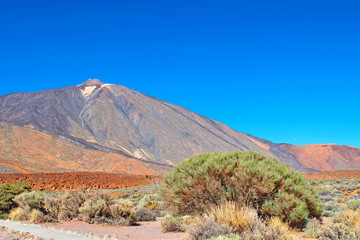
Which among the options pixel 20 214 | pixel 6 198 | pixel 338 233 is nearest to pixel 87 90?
pixel 6 198

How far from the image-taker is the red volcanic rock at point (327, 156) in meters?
140

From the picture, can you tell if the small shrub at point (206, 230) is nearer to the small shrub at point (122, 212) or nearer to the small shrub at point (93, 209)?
the small shrub at point (122, 212)

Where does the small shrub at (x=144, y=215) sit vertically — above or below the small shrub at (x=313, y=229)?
below

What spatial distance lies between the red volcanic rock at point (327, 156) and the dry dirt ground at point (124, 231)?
140 meters

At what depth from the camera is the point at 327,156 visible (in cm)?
14900

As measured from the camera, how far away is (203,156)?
37.1 feet

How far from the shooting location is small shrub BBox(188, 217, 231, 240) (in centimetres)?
683

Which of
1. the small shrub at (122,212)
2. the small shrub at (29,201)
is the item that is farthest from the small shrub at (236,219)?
the small shrub at (29,201)

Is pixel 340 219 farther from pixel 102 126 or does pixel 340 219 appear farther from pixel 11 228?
pixel 102 126

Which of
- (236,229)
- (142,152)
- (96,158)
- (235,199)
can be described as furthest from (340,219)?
(142,152)

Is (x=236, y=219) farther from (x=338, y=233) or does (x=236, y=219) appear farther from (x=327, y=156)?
(x=327, y=156)

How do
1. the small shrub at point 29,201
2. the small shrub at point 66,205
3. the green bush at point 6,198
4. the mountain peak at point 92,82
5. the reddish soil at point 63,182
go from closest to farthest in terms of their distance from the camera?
the small shrub at point 66,205
the small shrub at point 29,201
the green bush at point 6,198
the reddish soil at point 63,182
the mountain peak at point 92,82

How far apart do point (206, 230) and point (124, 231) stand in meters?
4.04

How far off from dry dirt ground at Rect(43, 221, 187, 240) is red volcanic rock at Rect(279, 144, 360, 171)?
140292mm
